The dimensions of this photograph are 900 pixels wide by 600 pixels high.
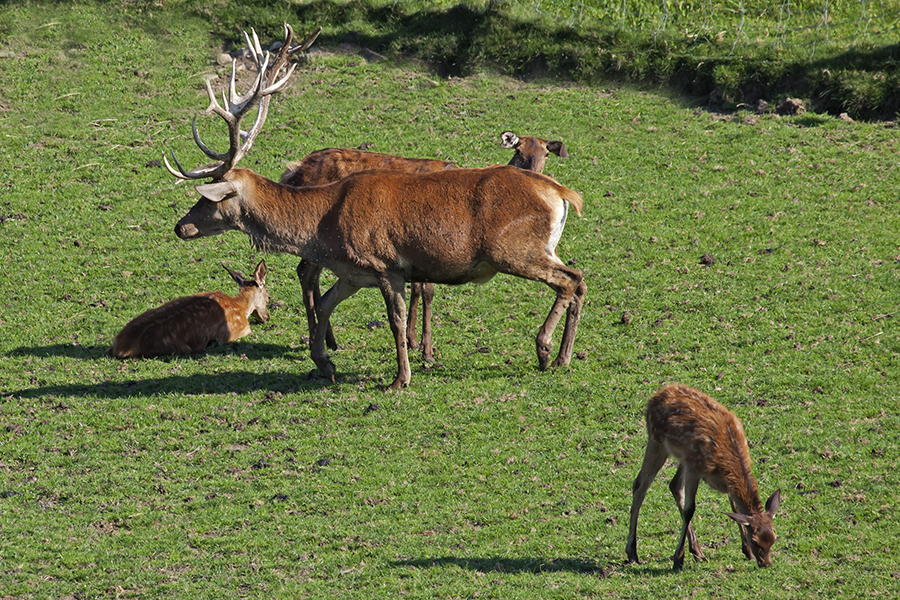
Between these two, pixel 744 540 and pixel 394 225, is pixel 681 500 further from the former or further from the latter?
pixel 394 225

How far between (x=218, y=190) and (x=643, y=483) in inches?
212

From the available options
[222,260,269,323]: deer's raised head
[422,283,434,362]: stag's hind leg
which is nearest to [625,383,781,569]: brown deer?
[422,283,434,362]: stag's hind leg

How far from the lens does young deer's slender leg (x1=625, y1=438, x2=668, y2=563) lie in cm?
747

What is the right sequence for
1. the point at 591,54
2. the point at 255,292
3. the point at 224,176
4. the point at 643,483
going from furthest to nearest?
the point at 591,54 → the point at 255,292 → the point at 224,176 → the point at 643,483

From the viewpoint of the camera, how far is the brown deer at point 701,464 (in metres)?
7.12

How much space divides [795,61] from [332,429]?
12352 mm

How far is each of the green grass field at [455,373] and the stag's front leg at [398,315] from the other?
0.71ft

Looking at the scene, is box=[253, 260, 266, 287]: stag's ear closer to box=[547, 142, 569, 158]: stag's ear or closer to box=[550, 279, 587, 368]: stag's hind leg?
box=[550, 279, 587, 368]: stag's hind leg

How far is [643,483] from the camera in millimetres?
7559

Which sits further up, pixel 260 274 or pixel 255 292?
pixel 260 274

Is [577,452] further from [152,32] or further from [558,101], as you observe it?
[152,32]

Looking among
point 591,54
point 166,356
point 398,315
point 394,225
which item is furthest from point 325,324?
point 591,54

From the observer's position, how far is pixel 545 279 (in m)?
10.8

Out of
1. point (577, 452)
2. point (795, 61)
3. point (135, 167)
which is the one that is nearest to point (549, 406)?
point (577, 452)
